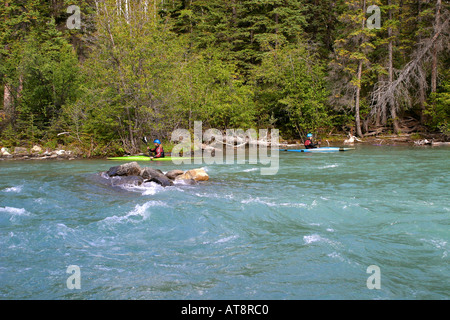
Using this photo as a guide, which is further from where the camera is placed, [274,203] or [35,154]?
[35,154]

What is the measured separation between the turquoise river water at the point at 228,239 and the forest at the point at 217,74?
9.27m

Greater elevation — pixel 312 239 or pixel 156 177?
pixel 156 177

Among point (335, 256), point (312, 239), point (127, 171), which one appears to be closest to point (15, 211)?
point (127, 171)

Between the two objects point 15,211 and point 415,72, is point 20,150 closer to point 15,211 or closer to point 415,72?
point 15,211

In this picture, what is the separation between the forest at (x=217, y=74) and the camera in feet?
61.2

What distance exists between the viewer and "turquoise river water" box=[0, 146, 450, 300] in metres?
4.32

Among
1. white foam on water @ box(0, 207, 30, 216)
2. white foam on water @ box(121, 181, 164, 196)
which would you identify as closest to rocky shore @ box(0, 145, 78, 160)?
white foam on water @ box(121, 181, 164, 196)

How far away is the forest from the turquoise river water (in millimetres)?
9272

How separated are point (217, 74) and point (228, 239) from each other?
20.8 meters

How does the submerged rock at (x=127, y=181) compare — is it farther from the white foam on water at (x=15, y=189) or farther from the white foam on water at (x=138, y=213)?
the white foam on water at (x=138, y=213)

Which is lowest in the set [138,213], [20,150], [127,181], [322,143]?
[138,213]

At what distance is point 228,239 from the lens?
5.98 m

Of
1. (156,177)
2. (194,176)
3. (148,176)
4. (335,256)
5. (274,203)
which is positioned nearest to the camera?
(335,256)

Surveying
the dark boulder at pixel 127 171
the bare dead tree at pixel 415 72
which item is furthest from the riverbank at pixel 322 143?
the dark boulder at pixel 127 171
